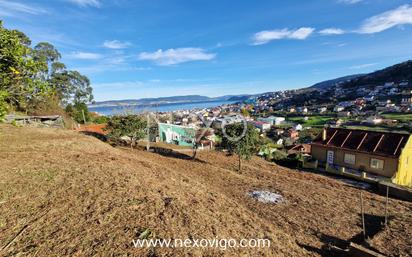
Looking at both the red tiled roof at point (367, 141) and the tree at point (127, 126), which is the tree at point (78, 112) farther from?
the red tiled roof at point (367, 141)

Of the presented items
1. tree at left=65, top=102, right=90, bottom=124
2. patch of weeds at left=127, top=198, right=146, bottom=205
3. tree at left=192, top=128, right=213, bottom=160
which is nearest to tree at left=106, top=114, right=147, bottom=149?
tree at left=192, top=128, right=213, bottom=160

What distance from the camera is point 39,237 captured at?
4.86m

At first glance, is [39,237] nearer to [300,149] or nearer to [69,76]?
[300,149]

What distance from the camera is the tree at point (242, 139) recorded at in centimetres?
1620

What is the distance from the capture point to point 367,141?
23047 millimetres

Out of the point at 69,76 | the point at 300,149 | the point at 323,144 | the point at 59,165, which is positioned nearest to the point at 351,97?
the point at 300,149

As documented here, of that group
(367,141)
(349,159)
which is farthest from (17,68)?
(367,141)

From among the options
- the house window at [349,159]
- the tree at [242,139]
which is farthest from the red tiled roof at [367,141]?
the tree at [242,139]

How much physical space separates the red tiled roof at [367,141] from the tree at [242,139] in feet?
45.3

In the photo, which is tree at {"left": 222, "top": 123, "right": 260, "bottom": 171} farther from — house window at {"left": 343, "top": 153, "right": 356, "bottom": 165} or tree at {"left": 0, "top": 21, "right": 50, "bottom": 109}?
house window at {"left": 343, "top": 153, "right": 356, "bottom": 165}

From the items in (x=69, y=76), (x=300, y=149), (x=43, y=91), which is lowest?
(x=300, y=149)

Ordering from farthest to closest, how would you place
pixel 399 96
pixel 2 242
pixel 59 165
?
pixel 399 96 < pixel 59 165 < pixel 2 242

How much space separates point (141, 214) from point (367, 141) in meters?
25.4

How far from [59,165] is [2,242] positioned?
5.50 m
